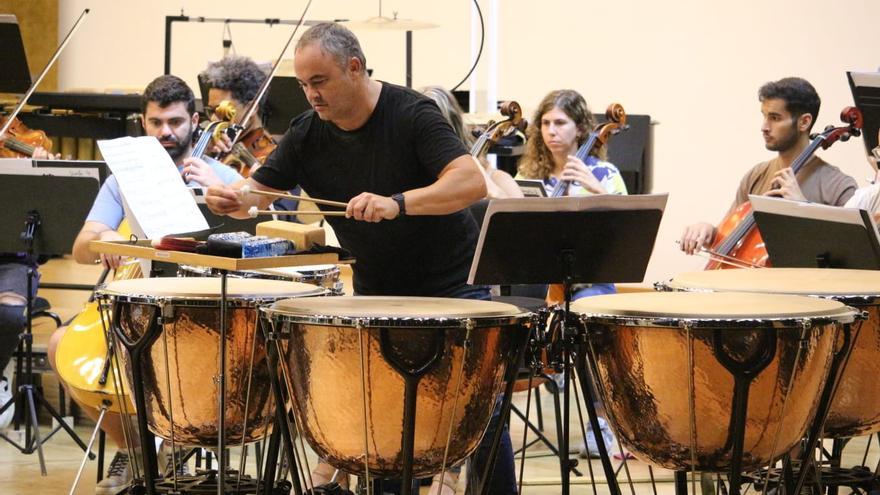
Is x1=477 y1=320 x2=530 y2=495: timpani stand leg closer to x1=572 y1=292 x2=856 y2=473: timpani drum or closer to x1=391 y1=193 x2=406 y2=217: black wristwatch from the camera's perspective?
x1=572 y1=292 x2=856 y2=473: timpani drum

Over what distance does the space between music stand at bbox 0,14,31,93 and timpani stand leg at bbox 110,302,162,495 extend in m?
3.11

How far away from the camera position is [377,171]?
126 inches

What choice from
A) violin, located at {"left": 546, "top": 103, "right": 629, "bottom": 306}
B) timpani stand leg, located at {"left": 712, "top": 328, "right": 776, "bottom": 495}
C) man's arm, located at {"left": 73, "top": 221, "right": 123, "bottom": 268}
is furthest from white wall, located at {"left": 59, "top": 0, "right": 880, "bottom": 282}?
timpani stand leg, located at {"left": 712, "top": 328, "right": 776, "bottom": 495}

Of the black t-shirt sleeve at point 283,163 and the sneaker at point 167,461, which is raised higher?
the black t-shirt sleeve at point 283,163

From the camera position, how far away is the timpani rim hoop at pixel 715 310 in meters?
2.61

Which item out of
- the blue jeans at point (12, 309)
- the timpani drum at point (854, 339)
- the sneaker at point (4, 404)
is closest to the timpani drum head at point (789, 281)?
the timpani drum at point (854, 339)

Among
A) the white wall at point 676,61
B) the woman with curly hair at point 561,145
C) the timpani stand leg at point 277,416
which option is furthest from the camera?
the white wall at point 676,61

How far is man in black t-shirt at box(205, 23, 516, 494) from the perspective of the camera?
309 centimetres

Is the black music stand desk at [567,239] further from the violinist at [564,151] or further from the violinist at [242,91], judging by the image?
the violinist at [242,91]

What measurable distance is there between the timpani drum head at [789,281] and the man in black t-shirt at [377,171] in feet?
1.86

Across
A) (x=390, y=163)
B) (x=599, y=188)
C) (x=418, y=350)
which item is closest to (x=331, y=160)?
(x=390, y=163)

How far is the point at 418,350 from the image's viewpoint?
261 cm

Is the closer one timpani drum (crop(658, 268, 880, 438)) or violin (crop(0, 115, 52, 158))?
timpani drum (crop(658, 268, 880, 438))

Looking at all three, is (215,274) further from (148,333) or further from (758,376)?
(758,376)
